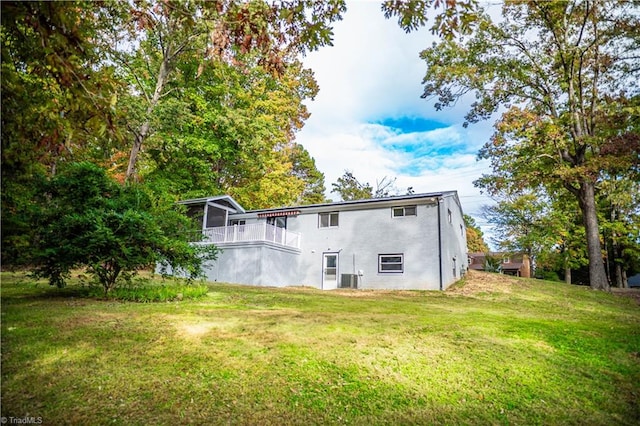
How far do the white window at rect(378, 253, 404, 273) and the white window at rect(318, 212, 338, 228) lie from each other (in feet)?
11.2

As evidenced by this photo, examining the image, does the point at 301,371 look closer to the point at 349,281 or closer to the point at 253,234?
the point at 253,234

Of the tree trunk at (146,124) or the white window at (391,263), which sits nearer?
the tree trunk at (146,124)

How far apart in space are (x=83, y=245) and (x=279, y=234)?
40.9ft

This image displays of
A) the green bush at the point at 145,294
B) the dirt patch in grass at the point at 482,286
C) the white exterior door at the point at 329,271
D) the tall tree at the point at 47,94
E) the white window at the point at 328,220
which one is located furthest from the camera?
the white window at the point at 328,220

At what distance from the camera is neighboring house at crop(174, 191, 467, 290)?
55.9 feet

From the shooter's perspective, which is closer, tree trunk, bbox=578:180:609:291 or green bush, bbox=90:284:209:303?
green bush, bbox=90:284:209:303

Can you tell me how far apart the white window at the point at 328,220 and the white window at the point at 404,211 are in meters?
3.47

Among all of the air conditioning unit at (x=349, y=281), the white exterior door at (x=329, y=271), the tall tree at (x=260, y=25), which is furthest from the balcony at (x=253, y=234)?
the tall tree at (x=260, y=25)

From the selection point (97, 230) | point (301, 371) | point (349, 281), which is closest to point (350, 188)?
point (349, 281)

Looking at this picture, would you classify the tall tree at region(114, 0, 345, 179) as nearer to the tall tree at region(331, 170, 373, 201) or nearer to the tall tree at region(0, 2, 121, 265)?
the tall tree at region(0, 2, 121, 265)

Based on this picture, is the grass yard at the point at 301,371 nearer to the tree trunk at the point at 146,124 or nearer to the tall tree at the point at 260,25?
the tall tree at the point at 260,25

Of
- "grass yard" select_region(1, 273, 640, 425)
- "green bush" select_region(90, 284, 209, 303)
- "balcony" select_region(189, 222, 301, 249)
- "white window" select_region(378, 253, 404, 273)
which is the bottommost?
"grass yard" select_region(1, 273, 640, 425)

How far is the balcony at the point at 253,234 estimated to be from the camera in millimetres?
17688

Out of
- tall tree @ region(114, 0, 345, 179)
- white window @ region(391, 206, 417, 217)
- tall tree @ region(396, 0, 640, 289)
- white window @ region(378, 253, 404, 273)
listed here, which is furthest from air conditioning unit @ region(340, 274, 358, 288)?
tall tree @ region(114, 0, 345, 179)
